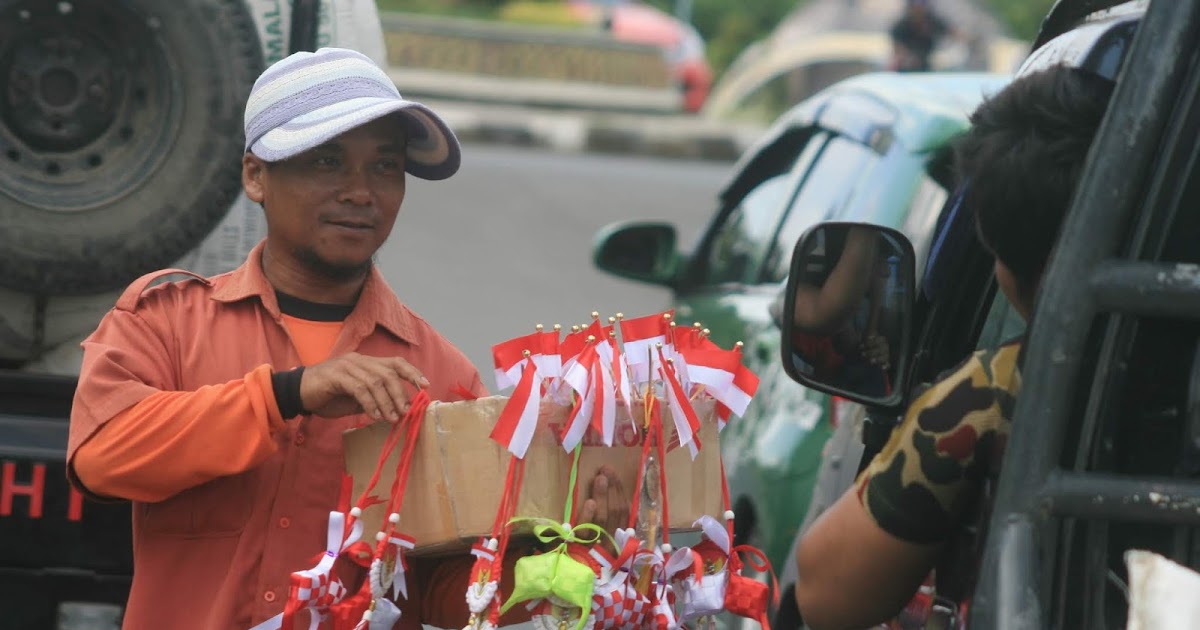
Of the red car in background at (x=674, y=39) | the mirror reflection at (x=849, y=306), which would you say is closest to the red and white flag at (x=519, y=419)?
the mirror reflection at (x=849, y=306)

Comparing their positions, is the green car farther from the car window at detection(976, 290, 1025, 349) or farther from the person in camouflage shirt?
the person in camouflage shirt

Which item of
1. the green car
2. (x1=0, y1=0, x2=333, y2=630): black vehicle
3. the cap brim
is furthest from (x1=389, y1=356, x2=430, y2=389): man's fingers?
the green car

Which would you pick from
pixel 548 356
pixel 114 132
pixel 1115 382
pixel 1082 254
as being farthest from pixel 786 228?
pixel 1082 254

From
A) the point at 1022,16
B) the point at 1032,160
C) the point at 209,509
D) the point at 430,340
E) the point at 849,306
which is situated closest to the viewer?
the point at 1032,160

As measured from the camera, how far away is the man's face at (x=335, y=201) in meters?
2.94

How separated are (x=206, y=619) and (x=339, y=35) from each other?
1959mm

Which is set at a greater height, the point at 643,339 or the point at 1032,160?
the point at 1032,160

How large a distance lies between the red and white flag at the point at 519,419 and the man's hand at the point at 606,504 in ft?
0.41

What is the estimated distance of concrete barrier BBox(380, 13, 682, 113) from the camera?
22.4m

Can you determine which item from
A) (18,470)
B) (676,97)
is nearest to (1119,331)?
(18,470)

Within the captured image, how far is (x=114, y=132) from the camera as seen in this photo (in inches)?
173

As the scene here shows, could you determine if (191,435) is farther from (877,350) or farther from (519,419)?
(877,350)

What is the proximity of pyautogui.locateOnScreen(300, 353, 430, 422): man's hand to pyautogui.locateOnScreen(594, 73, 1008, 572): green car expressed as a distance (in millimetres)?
1990

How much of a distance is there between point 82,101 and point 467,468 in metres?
2.05
